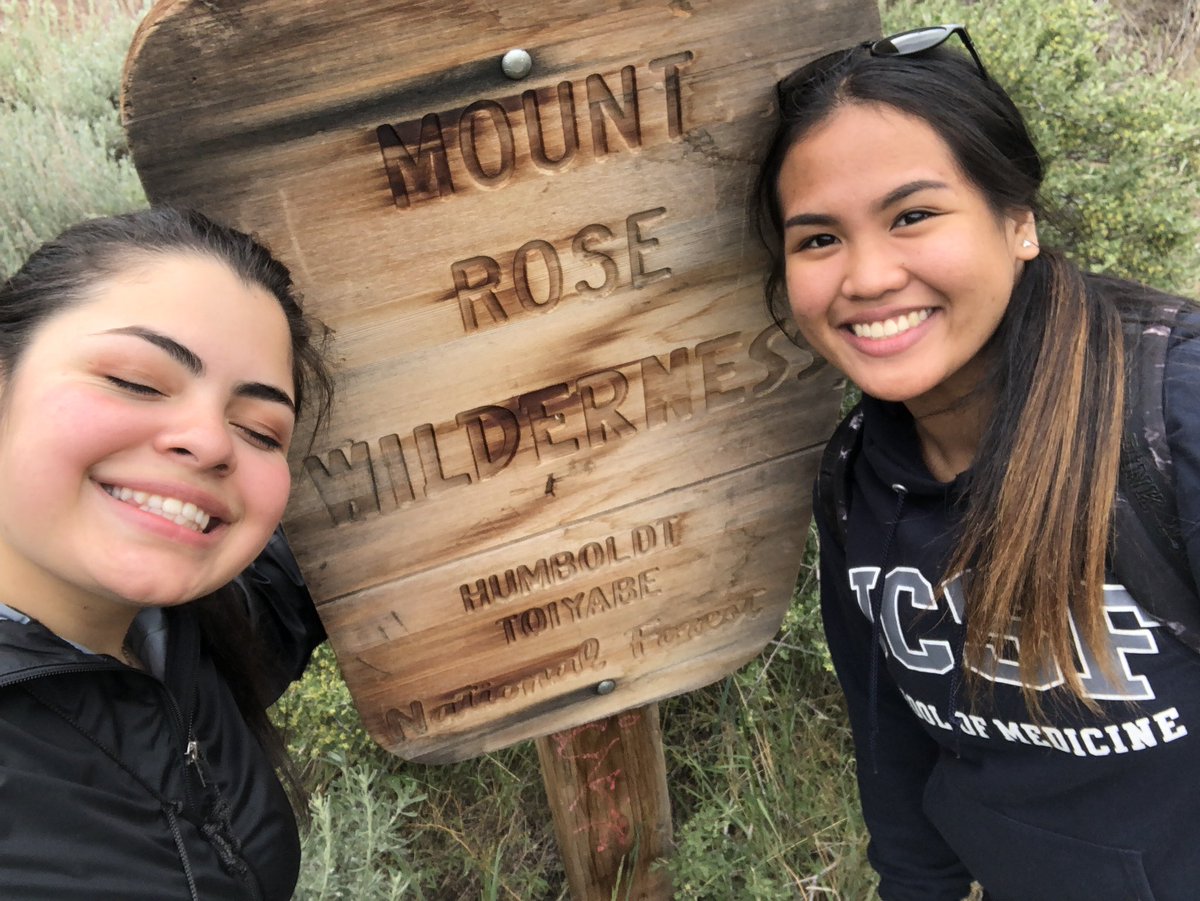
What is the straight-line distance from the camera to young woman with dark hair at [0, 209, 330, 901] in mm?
903

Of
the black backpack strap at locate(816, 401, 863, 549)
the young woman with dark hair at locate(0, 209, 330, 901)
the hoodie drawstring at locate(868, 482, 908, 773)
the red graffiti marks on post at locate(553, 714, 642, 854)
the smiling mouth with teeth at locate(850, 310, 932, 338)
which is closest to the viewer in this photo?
the young woman with dark hair at locate(0, 209, 330, 901)

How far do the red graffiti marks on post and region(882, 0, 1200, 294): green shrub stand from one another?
5.16ft

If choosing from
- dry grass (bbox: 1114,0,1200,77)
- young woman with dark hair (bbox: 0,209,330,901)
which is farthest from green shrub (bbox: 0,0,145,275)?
dry grass (bbox: 1114,0,1200,77)

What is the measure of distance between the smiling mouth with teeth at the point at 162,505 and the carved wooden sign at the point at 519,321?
0.21 m

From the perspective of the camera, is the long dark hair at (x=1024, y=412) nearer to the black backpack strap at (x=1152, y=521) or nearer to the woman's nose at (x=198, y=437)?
the black backpack strap at (x=1152, y=521)

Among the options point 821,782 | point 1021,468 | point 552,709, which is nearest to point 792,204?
point 1021,468

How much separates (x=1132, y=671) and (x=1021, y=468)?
28 centimetres

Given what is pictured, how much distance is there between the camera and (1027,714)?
3.88 feet

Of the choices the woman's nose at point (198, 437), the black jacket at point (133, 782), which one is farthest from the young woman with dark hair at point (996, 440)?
the black jacket at point (133, 782)

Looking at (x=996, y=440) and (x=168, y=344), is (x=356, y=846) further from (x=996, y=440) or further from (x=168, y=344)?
(x=996, y=440)

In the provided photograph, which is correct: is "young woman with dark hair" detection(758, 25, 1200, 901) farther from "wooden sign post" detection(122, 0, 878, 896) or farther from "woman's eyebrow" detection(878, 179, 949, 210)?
"wooden sign post" detection(122, 0, 878, 896)

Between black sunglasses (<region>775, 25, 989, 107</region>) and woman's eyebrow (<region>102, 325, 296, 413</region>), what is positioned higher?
black sunglasses (<region>775, 25, 989, 107</region>)

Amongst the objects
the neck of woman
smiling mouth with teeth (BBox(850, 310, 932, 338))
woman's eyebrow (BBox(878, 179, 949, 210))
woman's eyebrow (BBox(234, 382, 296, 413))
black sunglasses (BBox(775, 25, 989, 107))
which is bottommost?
the neck of woman

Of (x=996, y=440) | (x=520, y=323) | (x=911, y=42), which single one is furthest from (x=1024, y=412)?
(x=520, y=323)
